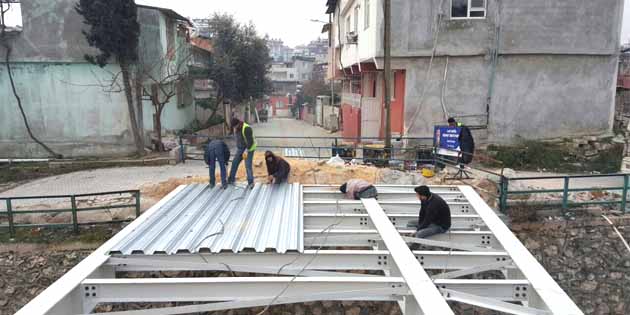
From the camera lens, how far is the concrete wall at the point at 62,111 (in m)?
18.1

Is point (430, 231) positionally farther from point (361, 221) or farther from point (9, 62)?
point (9, 62)

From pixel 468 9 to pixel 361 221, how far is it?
11515 mm

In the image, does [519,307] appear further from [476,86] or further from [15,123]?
[15,123]

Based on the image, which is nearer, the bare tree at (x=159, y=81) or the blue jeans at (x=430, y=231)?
the blue jeans at (x=430, y=231)

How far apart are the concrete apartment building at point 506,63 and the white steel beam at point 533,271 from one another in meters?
9.19

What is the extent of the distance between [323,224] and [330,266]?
1.71m

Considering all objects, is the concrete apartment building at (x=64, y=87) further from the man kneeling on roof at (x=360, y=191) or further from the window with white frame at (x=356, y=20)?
the man kneeling on roof at (x=360, y=191)

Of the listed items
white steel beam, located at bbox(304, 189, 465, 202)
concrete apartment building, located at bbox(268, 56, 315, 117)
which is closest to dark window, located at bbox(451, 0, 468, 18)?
white steel beam, located at bbox(304, 189, 465, 202)

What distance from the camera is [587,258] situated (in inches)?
386

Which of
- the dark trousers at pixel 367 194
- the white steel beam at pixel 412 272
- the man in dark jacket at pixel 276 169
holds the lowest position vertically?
the white steel beam at pixel 412 272

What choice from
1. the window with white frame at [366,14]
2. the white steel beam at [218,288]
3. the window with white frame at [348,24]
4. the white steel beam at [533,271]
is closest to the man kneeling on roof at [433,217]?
the white steel beam at [533,271]

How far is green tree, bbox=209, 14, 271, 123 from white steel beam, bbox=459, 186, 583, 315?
65.4 ft

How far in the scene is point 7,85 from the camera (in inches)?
711

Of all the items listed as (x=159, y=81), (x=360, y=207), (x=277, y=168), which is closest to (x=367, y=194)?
(x=360, y=207)
